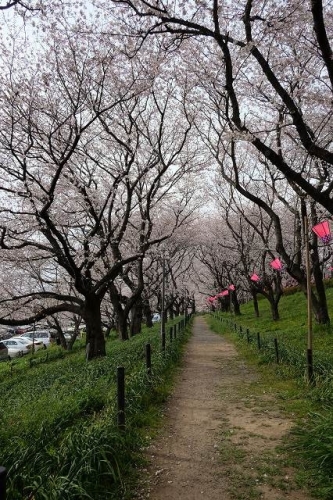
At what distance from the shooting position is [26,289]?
2598 centimetres

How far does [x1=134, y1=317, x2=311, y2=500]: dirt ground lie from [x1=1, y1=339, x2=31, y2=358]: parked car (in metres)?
23.3

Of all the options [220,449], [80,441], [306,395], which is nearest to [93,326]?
[306,395]

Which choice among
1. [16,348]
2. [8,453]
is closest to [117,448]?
[8,453]

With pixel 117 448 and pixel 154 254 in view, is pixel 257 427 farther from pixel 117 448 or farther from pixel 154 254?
pixel 154 254

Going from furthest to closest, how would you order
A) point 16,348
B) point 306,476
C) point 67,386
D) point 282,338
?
1. point 16,348
2. point 282,338
3. point 67,386
4. point 306,476

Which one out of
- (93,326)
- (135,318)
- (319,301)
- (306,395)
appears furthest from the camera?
(135,318)

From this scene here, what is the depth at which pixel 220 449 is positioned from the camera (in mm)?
5074

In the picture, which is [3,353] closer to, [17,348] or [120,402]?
[17,348]

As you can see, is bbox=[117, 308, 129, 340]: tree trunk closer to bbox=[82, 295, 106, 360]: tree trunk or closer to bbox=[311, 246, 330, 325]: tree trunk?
bbox=[82, 295, 106, 360]: tree trunk

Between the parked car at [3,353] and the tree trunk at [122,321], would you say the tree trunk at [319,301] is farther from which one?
the parked car at [3,353]

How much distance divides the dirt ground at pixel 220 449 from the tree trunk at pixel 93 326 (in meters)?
5.02

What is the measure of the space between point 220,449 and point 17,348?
28.1m

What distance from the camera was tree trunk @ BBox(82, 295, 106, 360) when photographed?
13047mm

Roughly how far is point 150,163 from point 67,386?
8.74 metres
